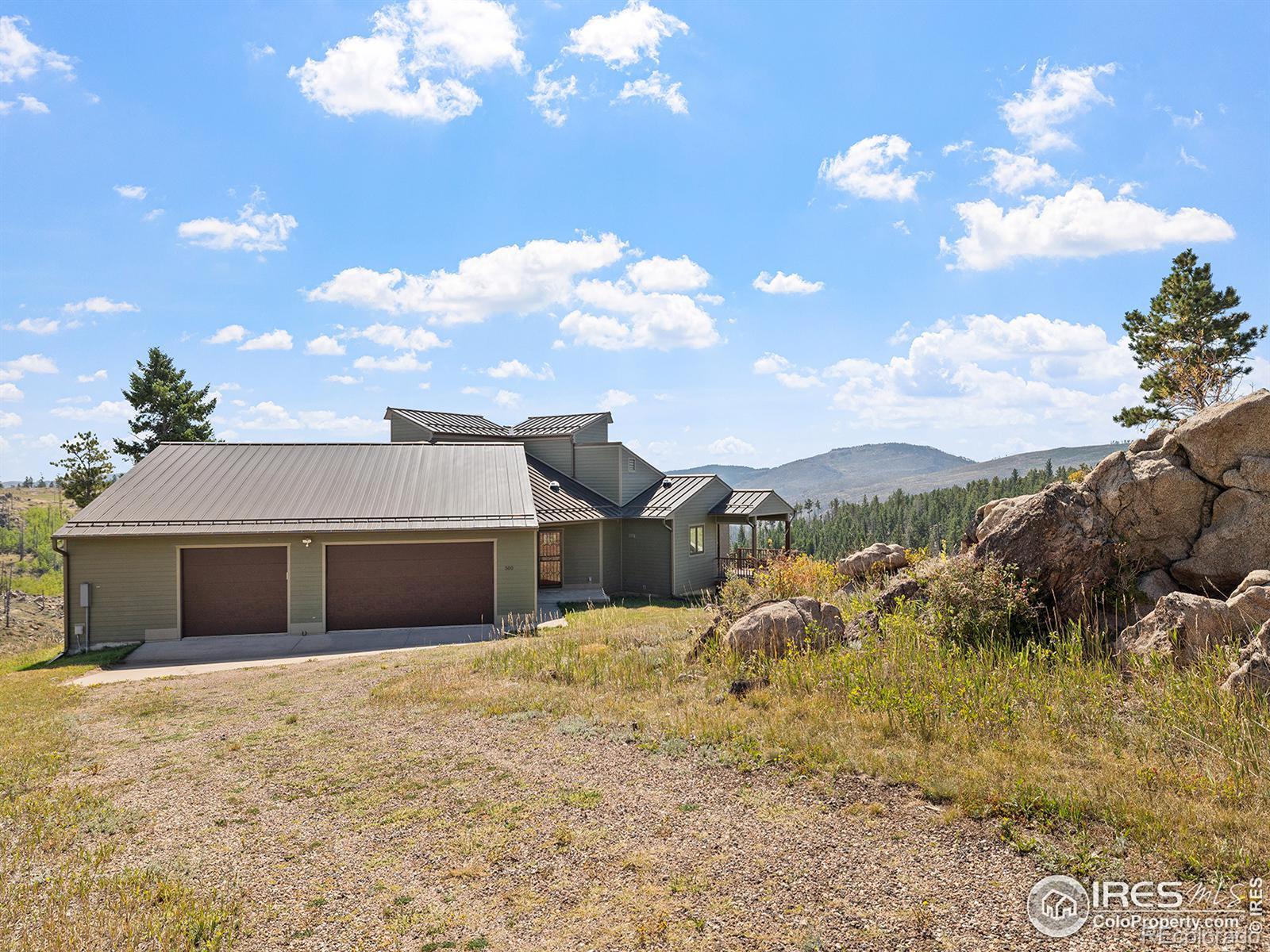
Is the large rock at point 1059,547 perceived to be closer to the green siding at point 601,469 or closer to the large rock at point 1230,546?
the large rock at point 1230,546

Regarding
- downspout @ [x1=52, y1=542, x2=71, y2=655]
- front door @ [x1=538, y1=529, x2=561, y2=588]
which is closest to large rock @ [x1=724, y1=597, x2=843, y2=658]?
front door @ [x1=538, y1=529, x2=561, y2=588]

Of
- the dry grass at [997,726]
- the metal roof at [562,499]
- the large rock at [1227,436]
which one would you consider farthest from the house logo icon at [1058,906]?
the metal roof at [562,499]

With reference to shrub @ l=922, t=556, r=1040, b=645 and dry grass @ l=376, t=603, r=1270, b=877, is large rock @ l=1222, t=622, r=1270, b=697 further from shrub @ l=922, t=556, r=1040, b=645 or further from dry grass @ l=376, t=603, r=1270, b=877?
shrub @ l=922, t=556, r=1040, b=645

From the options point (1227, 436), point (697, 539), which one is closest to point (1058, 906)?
point (1227, 436)

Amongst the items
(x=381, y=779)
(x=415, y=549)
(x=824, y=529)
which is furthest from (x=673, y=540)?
(x=824, y=529)

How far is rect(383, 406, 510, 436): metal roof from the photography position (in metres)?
26.4

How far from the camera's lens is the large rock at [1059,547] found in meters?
8.62

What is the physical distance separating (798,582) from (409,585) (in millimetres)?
9906

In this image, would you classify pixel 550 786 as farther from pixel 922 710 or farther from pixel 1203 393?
pixel 1203 393

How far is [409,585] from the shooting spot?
56.8 ft

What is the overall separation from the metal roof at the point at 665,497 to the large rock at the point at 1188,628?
1714cm

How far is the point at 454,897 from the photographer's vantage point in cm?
424

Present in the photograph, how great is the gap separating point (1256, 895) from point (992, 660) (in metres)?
3.78

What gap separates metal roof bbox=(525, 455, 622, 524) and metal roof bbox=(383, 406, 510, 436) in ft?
7.29
